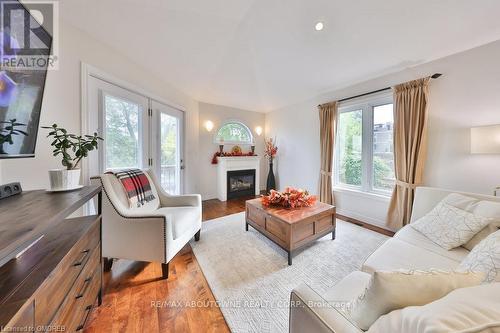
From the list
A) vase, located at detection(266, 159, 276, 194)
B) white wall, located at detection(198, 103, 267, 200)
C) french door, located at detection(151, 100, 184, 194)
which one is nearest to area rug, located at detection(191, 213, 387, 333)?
french door, located at detection(151, 100, 184, 194)

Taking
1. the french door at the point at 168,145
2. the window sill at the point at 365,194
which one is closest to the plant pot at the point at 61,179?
the french door at the point at 168,145

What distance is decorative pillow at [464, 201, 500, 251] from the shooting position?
1260 mm

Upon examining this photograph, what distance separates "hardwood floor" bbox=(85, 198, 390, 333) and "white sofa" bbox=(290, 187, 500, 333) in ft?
2.58

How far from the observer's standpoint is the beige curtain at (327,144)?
328cm

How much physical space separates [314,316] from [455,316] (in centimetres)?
40

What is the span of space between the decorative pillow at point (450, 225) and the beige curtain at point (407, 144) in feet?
3.07

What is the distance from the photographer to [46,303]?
706 millimetres

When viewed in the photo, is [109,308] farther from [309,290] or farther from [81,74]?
[81,74]

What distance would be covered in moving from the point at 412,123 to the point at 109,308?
3781 millimetres

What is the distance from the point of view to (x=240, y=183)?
4480mm

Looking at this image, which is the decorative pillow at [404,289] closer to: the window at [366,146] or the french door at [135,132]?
the french door at [135,132]

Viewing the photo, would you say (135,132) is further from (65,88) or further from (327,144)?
(327,144)

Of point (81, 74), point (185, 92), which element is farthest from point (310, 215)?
point (185, 92)

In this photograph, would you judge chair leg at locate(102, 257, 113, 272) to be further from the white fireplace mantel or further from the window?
the window
